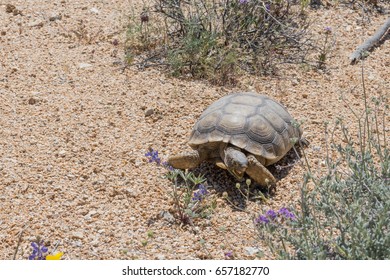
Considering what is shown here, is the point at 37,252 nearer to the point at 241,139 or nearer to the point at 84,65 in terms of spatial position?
the point at 241,139

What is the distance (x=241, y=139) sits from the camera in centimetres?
403

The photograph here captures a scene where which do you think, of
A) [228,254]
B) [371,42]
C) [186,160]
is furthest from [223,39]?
[228,254]

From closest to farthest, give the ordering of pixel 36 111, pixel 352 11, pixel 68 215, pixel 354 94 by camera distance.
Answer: pixel 68 215
pixel 36 111
pixel 354 94
pixel 352 11

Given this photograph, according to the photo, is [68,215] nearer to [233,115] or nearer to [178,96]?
[233,115]

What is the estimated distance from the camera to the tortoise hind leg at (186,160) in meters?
4.06

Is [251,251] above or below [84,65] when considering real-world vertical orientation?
above

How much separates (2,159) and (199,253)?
5.78 feet

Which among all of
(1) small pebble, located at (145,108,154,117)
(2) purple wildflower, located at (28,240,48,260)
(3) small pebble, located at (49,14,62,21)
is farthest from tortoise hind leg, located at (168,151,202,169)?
(3) small pebble, located at (49,14,62,21)

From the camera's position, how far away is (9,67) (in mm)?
5504

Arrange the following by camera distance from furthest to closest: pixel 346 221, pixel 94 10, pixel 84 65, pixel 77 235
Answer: pixel 94 10 → pixel 84 65 → pixel 77 235 → pixel 346 221

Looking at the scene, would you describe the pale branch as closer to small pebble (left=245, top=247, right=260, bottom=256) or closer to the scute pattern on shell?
the scute pattern on shell

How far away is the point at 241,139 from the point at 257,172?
26cm

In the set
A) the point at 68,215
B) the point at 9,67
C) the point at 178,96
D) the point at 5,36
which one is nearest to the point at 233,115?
the point at 178,96

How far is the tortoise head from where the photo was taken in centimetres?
386
